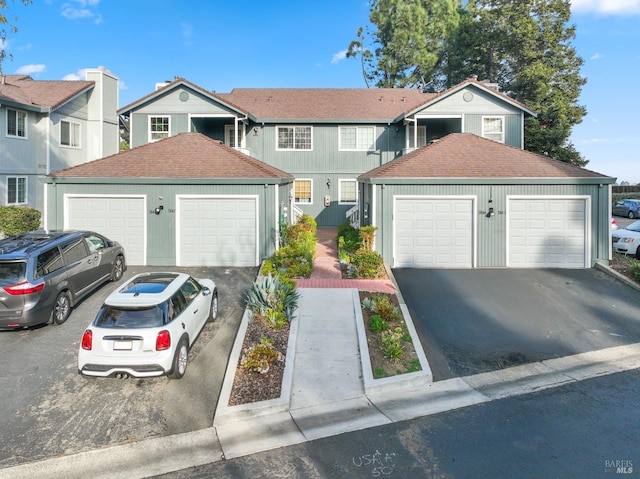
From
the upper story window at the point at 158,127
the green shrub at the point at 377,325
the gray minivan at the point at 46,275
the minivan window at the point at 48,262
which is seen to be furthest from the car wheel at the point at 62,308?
the upper story window at the point at 158,127

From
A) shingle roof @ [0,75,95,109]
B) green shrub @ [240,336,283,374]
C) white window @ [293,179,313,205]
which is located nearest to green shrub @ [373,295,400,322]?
green shrub @ [240,336,283,374]

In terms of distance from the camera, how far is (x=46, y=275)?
9.76m

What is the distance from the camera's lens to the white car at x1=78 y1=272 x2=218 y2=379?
7.28m

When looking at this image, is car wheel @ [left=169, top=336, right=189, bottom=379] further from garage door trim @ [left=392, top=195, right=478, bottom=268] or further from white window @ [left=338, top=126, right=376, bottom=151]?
white window @ [left=338, top=126, right=376, bottom=151]

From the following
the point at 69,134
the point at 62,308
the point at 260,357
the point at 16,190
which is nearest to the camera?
the point at 260,357

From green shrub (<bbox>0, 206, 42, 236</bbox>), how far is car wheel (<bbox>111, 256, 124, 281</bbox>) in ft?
28.3

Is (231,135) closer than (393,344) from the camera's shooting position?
No

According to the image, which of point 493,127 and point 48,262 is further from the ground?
point 493,127

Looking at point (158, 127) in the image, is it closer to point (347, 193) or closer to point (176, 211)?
point (176, 211)

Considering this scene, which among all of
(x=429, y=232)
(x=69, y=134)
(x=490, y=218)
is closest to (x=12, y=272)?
(x=429, y=232)

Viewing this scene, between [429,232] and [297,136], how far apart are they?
42.7ft

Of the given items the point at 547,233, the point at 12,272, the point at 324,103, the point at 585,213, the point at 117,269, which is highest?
the point at 324,103

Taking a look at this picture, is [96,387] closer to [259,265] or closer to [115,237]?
[259,265]

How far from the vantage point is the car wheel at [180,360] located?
7.69 metres
